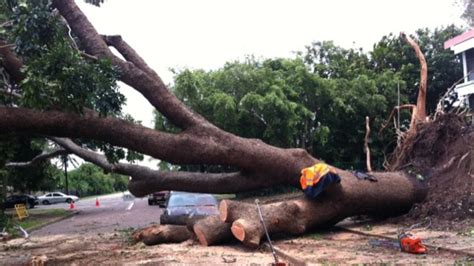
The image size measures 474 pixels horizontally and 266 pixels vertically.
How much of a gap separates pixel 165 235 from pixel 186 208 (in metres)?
1.89

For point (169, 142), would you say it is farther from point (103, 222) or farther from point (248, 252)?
point (103, 222)

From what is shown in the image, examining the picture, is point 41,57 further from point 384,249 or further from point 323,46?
point 323,46

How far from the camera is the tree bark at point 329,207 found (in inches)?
460

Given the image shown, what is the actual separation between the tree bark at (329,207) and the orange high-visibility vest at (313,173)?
0.45 m

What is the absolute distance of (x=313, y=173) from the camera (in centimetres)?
1254

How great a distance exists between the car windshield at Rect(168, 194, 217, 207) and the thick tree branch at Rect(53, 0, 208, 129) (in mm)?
3846

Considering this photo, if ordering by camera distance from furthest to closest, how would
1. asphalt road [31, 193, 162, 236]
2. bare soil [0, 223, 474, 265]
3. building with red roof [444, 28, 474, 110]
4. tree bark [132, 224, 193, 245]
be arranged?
building with red roof [444, 28, 474, 110]
asphalt road [31, 193, 162, 236]
tree bark [132, 224, 193, 245]
bare soil [0, 223, 474, 265]

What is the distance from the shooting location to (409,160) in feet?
50.8

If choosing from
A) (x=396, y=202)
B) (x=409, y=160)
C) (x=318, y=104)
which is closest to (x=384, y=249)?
(x=396, y=202)

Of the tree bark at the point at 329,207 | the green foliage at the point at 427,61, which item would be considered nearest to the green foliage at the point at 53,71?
the tree bark at the point at 329,207

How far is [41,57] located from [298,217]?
662cm

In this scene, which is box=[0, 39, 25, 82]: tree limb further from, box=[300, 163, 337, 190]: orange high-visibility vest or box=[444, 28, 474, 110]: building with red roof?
box=[444, 28, 474, 110]: building with red roof

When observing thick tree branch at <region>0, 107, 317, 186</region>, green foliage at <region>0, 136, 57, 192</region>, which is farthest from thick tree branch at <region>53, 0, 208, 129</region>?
green foliage at <region>0, 136, 57, 192</region>

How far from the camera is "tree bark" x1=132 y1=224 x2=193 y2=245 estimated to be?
43.5 ft
